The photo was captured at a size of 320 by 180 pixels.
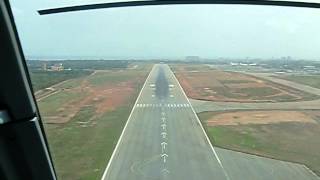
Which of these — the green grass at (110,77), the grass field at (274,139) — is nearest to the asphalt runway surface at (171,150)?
the grass field at (274,139)

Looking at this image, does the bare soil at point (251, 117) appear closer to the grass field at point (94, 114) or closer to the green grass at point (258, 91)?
the green grass at point (258, 91)

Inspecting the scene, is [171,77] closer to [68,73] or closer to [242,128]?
[242,128]

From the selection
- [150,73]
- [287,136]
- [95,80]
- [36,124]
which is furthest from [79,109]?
[36,124]

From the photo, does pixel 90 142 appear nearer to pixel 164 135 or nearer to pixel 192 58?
pixel 164 135

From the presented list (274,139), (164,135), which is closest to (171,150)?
(164,135)

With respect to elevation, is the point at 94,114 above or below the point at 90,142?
above

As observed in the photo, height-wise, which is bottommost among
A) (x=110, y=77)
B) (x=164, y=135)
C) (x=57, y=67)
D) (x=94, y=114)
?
(x=164, y=135)

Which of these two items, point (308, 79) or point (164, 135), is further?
point (164, 135)
